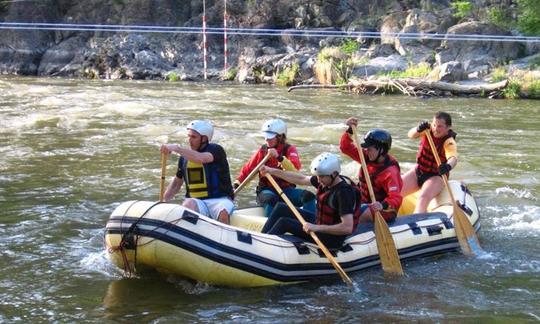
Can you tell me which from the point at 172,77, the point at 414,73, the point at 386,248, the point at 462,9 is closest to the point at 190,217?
the point at 386,248

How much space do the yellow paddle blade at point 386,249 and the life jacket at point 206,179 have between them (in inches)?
48.9

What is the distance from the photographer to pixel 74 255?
6.05 m

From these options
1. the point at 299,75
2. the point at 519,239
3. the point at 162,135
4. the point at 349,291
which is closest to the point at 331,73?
the point at 299,75

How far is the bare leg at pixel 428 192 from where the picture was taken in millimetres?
6820

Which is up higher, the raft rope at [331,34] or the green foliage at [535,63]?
the raft rope at [331,34]

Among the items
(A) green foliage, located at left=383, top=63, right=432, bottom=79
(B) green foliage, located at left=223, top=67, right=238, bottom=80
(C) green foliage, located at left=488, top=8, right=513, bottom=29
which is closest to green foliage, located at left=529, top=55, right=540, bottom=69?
(A) green foliage, located at left=383, top=63, right=432, bottom=79

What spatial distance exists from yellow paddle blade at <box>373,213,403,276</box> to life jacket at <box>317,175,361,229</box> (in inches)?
12.8

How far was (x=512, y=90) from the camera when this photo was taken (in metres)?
18.8

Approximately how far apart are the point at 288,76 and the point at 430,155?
1610cm

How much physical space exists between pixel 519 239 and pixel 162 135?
7.20m

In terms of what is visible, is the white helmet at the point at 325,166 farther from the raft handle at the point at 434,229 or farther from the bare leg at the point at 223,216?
the raft handle at the point at 434,229

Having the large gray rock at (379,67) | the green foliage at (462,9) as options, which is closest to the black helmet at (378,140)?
the large gray rock at (379,67)

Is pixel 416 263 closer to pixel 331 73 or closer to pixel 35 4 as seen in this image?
pixel 331 73

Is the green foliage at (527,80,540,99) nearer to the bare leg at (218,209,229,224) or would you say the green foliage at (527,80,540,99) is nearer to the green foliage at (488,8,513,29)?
the green foliage at (488,8,513,29)
